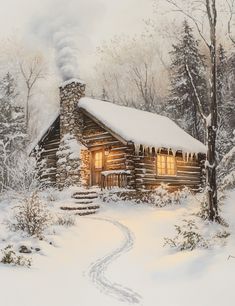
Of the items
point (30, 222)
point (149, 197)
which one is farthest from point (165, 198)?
point (30, 222)

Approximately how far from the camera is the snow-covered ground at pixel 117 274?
252 inches

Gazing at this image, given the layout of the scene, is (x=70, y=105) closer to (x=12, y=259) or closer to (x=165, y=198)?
(x=165, y=198)

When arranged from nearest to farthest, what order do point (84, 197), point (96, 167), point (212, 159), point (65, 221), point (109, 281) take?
point (109, 281)
point (65, 221)
point (212, 159)
point (84, 197)
point (96, 167)

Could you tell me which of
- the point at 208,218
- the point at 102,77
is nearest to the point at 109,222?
the point at 208,218

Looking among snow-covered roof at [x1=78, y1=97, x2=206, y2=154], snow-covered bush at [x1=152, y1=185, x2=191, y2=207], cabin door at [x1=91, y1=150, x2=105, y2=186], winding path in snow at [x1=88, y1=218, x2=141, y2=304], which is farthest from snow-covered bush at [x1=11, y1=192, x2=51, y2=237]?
cabin door at [x1=91, y1=150, x2=105, y2=186]

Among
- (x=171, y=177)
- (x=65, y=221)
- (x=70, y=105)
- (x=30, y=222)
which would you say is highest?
(x=70, y=105)

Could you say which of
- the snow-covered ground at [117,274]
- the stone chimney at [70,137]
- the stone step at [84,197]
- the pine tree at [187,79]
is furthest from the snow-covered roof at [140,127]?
the snow-covered ground at [117,274]

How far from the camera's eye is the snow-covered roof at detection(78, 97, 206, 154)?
2059 centimetres

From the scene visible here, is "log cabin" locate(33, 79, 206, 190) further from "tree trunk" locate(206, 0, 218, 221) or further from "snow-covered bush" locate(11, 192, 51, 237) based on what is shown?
"snow-covered bush" locate(11, 192, 51, 237)

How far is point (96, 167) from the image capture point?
22938mm

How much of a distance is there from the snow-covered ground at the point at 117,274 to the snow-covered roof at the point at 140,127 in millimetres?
8432

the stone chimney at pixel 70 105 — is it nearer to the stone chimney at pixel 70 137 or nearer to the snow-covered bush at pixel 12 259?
the stone chimney at pixel 70 137

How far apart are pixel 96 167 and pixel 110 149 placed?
1.56 meters

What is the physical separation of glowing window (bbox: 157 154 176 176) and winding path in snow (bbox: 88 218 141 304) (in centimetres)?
1146
